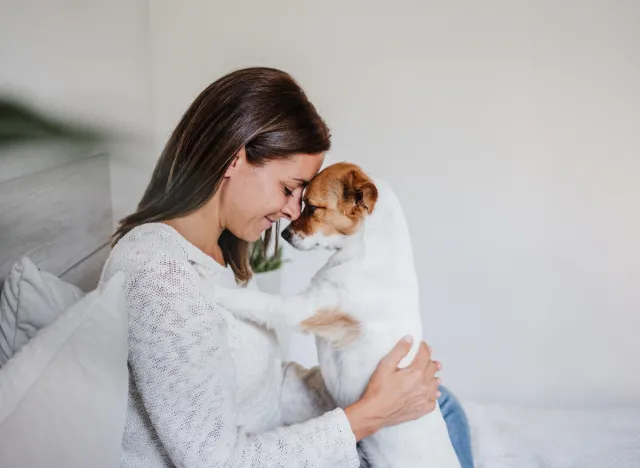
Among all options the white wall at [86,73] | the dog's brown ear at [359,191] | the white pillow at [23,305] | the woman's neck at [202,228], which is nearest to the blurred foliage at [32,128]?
the white wall at [86,73]

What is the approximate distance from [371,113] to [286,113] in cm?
52

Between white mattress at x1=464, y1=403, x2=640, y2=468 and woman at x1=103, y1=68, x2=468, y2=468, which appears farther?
white mattress at x1=464, y1=403, x2=640, y2=468

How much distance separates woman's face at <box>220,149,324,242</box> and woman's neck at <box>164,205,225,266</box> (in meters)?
0.02

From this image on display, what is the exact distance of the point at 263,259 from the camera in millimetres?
1440

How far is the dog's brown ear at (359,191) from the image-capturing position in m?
1.21

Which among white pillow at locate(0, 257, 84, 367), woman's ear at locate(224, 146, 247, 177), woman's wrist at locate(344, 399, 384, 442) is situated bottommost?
woman's wrist at locate(344, 399, 384, 442)

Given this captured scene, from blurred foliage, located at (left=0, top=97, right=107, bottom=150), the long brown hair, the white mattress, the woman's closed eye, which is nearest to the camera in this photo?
blurred foliage, located at (left=0, top=97, right=107, bottom=150)

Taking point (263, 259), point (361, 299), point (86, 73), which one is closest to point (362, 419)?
point (361, 299)

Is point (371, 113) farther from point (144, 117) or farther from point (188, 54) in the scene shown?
point (144, 117)

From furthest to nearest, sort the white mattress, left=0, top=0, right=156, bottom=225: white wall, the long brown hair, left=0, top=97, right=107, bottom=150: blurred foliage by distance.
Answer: the white mattress → the long brown hair → left=0, top=0, right=156, bottom=225: white wall → left=0, top=97, right=107, bottom=150: blurred foliage

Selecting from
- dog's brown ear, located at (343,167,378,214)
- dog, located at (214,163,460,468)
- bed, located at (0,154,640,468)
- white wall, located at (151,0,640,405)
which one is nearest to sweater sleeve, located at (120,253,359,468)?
bed, located at (0,154,640,468)

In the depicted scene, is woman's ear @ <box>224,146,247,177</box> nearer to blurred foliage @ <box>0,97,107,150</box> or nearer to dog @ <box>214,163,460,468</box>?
dog @ <box>214,163,460,468</box>

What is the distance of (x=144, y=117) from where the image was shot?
107 cm

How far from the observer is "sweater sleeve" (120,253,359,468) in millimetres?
920
